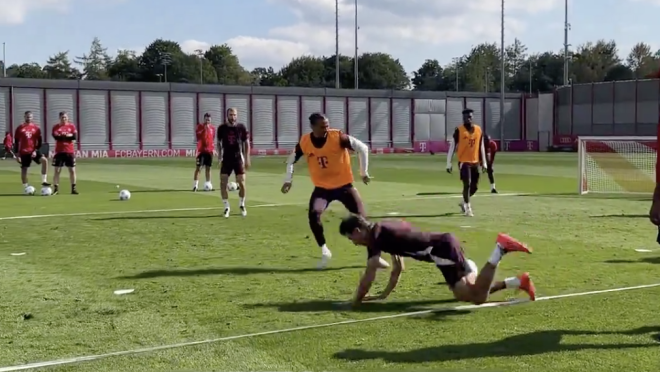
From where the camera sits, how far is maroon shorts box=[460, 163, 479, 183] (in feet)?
54.9

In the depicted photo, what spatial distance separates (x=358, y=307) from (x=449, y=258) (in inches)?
39.5

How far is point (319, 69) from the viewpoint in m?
147

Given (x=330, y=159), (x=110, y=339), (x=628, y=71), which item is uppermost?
Answer: (x=628, y=71)

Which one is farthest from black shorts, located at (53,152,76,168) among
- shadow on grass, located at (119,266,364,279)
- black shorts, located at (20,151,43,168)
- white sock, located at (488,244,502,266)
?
white sock, located at (488,244,502,266)

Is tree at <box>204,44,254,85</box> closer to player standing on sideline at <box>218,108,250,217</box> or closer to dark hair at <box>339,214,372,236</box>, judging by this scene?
player standing on sideline at <box>218,108,250,217</box>

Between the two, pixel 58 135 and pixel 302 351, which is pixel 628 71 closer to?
pixel 58 135

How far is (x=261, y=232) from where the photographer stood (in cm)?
1386

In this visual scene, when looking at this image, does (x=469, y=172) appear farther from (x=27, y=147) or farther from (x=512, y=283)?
(x=27, y=147)

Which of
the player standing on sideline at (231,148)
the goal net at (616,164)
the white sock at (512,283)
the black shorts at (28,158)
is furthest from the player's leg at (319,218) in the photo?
the black shorts at (28,158)

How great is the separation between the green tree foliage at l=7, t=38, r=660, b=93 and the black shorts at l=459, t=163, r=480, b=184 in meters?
120

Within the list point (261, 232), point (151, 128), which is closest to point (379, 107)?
point (151, 128)

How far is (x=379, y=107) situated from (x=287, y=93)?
9.77 metres

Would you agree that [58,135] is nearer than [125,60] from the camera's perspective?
Yes

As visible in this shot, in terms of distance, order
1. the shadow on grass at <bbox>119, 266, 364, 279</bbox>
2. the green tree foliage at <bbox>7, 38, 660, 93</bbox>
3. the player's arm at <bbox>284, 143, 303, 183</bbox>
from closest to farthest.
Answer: the shadow on grass at <bbox>119, 266, 364, 279</bbox> → the player's arm at <bbox>284, 143, 303, 183</bbox> → the green tree foliage at <bbox>7, 38, 660, 93</bbox>
